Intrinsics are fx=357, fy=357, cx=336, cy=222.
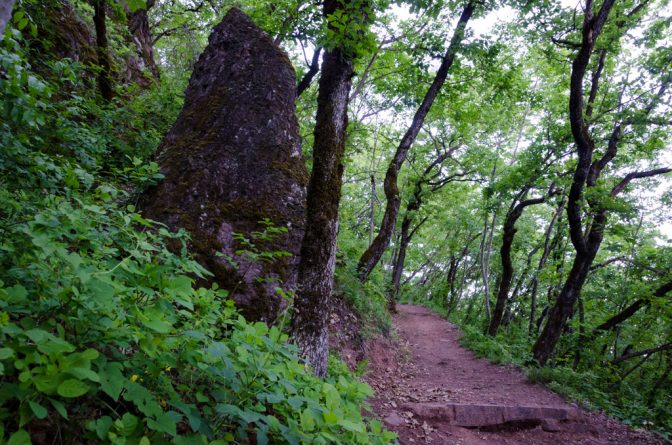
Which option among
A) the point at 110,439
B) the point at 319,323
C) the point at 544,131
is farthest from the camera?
the point at 544,131

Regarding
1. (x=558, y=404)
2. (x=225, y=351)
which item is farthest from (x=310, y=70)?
(x=558, y=404)

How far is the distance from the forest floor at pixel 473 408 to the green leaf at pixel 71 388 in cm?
454

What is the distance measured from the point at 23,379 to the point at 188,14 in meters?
12.8

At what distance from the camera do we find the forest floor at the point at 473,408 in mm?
5309

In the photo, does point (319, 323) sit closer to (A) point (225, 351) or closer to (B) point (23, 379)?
(A) point (225, 351)

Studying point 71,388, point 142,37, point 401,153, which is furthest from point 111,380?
point 142,37

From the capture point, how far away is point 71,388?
1.09 m

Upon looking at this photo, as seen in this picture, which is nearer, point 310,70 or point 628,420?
point 628,420

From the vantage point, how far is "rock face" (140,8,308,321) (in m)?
3.61

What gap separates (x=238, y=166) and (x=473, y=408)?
518 centimetres

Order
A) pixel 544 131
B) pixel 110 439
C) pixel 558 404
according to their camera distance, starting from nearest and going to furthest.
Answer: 1. pixel 110 439
2. pixel 558 404
3. pixel 544 131

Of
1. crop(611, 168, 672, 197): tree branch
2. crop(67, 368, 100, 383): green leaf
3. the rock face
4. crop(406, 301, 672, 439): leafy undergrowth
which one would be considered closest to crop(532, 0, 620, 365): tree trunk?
crop(611, 168, 672, 197): tree branch

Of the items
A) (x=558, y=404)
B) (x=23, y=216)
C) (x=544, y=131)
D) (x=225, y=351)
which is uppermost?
(x=544, y=131)

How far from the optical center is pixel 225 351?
1.52 metres
